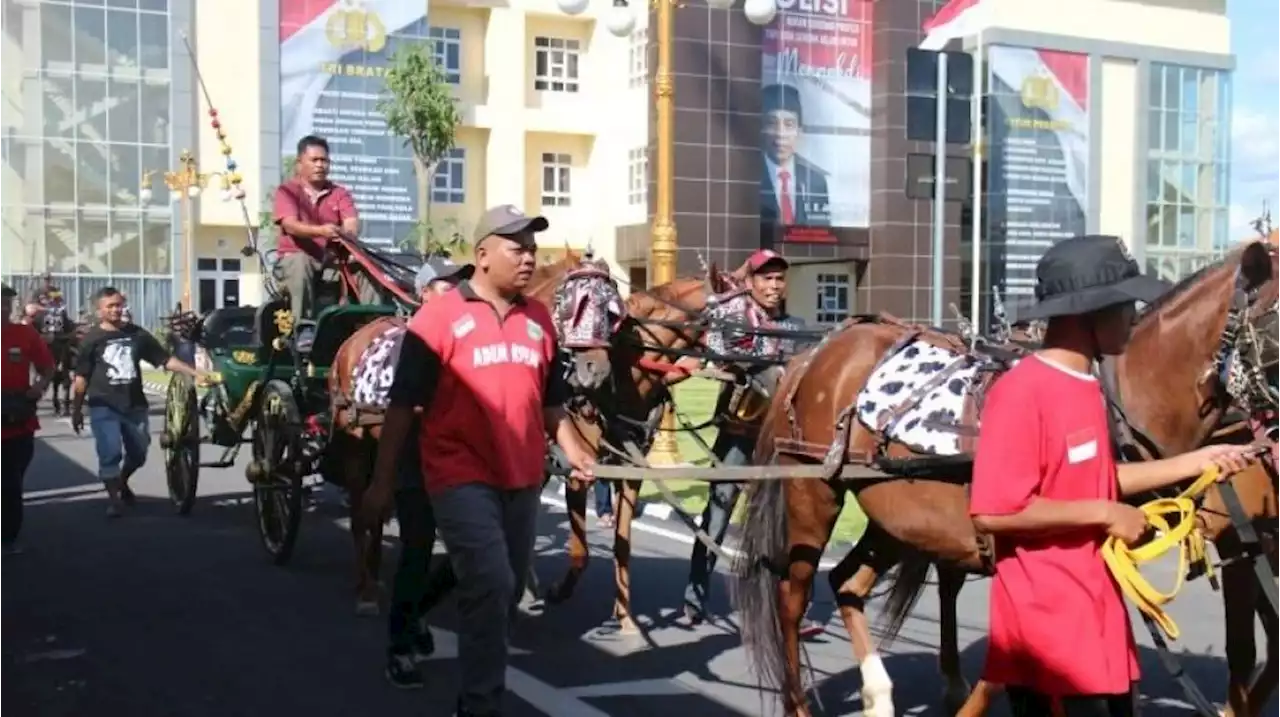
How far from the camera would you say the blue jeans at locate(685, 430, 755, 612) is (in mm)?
8156

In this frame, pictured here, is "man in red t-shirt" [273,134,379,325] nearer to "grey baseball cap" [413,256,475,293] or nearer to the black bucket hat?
"grey baseball cap" [413,256,475,293]

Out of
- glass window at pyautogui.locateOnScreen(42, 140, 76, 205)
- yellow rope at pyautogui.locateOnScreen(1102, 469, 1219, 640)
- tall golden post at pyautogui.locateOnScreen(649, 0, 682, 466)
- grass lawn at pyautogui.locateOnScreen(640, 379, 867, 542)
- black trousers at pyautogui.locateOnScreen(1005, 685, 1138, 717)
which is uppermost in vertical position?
glass window at pyautogui.locateOnScreen(42, 140, 76, 205)

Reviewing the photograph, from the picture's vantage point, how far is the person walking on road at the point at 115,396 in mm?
12375

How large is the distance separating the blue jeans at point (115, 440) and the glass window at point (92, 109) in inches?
1312

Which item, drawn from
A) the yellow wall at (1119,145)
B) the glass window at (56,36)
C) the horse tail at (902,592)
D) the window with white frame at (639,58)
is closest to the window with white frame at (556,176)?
the window with white frame at (639,58)

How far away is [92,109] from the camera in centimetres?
4272

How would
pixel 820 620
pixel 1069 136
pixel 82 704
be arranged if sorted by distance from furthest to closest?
pixel 1069 136, pixel 820 620, pixel 82 704

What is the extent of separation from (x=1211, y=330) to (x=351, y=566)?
667cm

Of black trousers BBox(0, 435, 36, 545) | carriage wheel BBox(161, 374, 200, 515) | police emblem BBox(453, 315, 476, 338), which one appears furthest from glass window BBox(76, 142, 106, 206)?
police emblem BBox(453, 315, 476, 338)

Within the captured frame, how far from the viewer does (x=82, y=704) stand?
638cm

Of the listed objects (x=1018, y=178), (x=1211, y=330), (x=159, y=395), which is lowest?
(x=159, y=395)

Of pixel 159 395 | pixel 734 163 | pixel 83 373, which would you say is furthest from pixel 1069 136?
pixel 83 373

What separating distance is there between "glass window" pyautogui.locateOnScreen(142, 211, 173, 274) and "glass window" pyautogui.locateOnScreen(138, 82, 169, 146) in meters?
2.35

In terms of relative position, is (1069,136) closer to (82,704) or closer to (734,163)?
(734,163)
